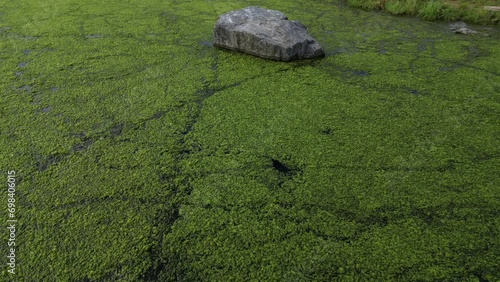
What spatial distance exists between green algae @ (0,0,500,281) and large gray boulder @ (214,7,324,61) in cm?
15

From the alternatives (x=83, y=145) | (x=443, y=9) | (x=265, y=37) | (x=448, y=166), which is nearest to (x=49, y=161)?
(x=83, y=145)

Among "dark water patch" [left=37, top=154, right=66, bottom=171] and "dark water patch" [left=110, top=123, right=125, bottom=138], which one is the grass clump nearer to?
"dark water patch" [left=110, top=123, right=125, bottom=138]

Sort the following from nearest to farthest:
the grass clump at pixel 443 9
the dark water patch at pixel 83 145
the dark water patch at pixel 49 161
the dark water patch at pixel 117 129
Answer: the dark water patch at pixel 49 161 < the dark water patch at pixel 83 145 < the dark water patch at pixel 117 129 < the grass clump at pixel 443 9

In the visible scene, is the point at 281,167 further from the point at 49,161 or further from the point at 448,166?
the point at 49,161

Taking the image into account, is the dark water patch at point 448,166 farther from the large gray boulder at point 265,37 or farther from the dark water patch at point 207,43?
the dark water patch at point 207,43

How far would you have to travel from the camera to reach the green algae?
1532 millimetres

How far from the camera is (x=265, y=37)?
3498 mm

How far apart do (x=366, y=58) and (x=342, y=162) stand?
1.95 m

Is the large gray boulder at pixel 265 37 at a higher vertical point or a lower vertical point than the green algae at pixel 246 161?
higher

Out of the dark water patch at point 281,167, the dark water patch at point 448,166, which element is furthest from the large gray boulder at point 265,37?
the dark water patch at point 448,166

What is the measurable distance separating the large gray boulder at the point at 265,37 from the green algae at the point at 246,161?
0.15 meters

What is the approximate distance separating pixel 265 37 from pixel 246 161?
6.03 feet

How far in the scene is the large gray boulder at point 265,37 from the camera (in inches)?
137

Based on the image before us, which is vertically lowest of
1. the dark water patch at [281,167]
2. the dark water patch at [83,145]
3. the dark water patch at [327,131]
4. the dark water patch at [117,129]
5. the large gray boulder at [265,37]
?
the dark water patch at [83,145]
